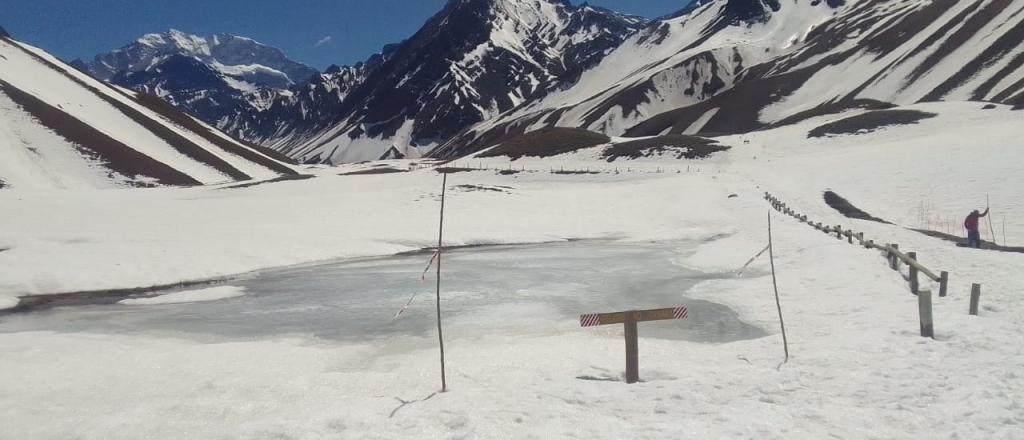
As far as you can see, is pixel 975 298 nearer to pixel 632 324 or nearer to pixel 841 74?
pixel 632 324

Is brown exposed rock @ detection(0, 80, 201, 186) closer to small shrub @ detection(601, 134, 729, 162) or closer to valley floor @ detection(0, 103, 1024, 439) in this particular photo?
valley floor @ detection(0, 103, 1024, 439)

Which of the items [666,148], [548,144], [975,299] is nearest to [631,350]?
[975,299]

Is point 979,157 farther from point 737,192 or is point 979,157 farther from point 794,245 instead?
point 794,245

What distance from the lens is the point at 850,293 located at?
15.1m

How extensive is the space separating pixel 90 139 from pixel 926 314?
286 feet

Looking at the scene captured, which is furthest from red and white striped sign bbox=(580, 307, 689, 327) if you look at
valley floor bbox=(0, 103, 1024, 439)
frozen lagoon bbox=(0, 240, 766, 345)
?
frozen lagoon bbox=(0, 240, 766, 345)

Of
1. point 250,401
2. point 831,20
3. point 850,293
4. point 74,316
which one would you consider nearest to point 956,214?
point 850,293

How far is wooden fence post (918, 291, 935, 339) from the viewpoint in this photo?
10.7m

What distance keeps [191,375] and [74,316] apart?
7.80 metres

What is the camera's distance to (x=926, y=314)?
35.5 feet

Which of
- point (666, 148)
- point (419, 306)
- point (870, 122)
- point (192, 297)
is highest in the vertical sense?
point (870, 122)

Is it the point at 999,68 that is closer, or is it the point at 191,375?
the point at 191,375

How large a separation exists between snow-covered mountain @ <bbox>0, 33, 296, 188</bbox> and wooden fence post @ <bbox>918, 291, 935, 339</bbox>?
70895 millimetres

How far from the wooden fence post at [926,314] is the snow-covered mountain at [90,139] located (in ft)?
233
